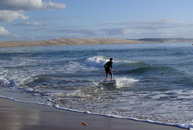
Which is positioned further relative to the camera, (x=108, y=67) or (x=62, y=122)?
(x=108, y=67)

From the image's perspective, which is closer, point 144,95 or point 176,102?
point 176,102

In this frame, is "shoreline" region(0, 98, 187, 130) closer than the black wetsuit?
Yes

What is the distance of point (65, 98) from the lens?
938 cm

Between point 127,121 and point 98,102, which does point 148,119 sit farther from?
point 98,102

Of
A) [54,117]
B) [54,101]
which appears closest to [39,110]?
[54,117]

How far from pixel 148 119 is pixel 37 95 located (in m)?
5.33

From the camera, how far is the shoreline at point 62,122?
204 inches

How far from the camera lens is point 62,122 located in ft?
18.5

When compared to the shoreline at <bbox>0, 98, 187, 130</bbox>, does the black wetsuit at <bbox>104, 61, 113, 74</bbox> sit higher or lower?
higher

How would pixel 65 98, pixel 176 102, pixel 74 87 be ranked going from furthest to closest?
pixel 74 87, pixel 65 98, pixel 176 102

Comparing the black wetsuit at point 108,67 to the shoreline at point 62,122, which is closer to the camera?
the shoreline at point 62,122

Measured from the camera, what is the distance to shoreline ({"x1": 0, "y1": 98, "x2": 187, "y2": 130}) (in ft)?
17.0

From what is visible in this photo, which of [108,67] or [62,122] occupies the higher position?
[108,67]

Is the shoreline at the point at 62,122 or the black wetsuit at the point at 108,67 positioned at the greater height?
the black wetsuit at the point at 108,67
